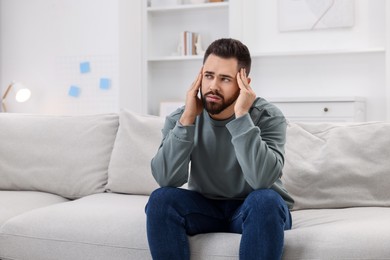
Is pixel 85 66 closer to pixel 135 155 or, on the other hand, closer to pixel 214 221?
pixel 135 155

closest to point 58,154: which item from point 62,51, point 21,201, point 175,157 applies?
point 21,201

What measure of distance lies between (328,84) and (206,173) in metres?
2.89

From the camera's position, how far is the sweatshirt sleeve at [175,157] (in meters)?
1.78

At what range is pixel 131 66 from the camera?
475 centimetres

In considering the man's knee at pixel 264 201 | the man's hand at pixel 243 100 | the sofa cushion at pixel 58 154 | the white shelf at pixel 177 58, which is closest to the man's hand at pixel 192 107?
the man's hand at pixel 243 100

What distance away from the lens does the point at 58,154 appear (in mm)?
2541

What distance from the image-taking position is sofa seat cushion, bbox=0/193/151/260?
6.05ft

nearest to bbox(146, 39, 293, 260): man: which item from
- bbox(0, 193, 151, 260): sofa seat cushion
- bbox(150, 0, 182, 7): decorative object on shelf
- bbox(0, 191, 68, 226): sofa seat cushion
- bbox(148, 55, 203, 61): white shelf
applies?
bbox(0, 193, 151, 260): sofa seat cushion

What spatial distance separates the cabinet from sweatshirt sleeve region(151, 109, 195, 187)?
9.74 feet

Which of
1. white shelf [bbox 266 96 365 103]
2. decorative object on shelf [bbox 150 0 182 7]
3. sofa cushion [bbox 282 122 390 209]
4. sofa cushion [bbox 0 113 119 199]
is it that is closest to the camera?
sofa cushion [bbox 282 122 390 209]

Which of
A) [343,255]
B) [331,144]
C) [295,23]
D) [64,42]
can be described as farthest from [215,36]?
[343,255]

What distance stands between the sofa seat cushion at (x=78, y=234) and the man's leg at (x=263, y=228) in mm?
394

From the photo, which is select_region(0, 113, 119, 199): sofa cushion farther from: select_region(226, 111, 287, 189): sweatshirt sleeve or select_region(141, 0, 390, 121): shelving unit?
select_region(141, 0, 390, 121): shelving unit

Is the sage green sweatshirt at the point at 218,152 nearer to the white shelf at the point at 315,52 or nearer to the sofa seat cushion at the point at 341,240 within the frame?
the sofa seat cushion at the point at 341,240
